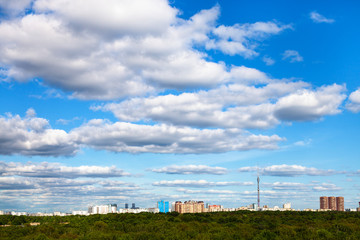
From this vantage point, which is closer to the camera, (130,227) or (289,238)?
(289,238)

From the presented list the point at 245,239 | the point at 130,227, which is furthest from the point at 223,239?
the point at 130,227

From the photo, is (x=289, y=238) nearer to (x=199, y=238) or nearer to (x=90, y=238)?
(x=199, y=238)

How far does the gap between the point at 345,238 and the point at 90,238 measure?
39.2 meters

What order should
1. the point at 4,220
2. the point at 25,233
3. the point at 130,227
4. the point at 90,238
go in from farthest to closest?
the point at 4,220, the point at 130,227, the point at 25,233, the point at 90,238

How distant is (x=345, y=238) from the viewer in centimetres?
5334

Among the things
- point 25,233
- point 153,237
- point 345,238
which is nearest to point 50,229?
point 25,233

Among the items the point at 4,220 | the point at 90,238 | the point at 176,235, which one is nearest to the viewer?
the point at 90,238

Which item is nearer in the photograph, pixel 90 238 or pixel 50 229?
pixel 90 238

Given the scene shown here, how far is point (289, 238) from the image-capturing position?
5447 centimetres

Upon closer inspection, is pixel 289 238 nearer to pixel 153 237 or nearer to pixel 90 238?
pixel 153 237

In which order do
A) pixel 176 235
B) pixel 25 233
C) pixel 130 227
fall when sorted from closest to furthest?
pixel 176 235 → pixel 25 233 → pixel 130 227

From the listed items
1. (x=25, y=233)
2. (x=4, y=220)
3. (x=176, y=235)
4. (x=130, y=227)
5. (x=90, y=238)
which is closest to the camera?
(x=90, y=238)

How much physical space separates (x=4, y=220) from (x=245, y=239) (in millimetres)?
80134

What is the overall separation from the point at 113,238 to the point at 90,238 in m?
3.46
